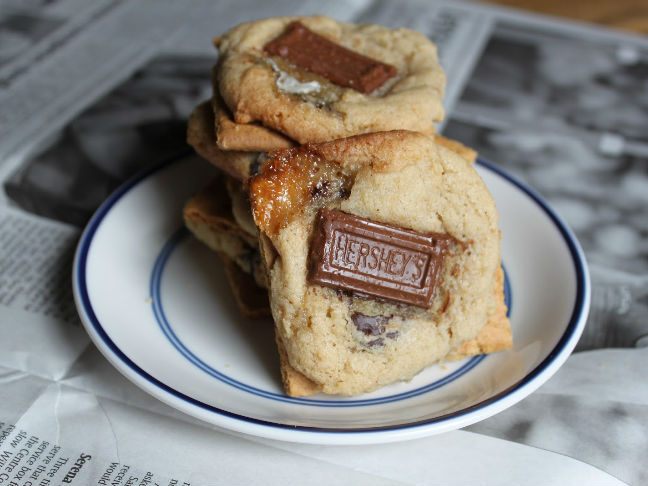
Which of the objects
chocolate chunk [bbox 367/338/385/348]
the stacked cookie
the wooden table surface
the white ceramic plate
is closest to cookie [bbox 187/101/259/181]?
the stacked cookie

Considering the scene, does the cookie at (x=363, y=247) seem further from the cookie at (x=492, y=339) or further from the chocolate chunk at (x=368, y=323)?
the cookie at (x=492, y=339)

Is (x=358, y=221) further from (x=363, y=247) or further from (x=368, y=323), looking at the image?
(x=368, y=323)

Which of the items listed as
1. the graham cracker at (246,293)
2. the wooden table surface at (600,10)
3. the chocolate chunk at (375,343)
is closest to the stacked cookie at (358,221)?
the chocolate chunk at (375,343)

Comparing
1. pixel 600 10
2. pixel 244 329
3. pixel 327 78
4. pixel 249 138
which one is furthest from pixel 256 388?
pixel 600 10

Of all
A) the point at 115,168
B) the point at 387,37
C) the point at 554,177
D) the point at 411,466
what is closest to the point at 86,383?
the point at 411,466

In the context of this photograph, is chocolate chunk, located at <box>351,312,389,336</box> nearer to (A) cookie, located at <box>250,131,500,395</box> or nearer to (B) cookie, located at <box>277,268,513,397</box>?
(A) cookie, located at <box>250,131,500,395</box>

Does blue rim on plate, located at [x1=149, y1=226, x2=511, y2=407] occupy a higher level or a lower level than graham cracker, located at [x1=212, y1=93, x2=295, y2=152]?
lower

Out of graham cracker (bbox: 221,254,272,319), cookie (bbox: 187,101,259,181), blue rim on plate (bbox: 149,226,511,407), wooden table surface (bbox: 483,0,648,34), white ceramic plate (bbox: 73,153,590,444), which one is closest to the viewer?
white ceramic plate (bbox: 73,153,590,444)
